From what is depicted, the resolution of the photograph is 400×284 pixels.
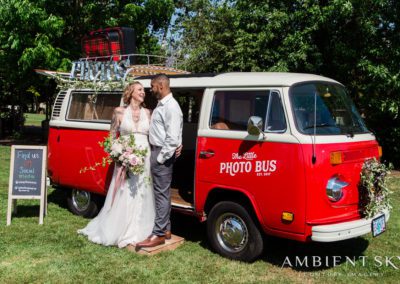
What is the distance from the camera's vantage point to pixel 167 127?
5.34m

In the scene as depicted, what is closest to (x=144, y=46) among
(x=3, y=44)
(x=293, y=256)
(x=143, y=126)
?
(x=3, y=44)

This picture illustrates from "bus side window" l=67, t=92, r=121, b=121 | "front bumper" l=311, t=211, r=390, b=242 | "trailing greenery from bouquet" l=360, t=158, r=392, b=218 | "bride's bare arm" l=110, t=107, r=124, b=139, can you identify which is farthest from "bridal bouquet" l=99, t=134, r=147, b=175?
"trailing greenery from bouquet" l=360, t=158, r=392, b=218

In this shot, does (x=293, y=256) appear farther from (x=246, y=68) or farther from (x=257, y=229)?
(x=246, y=68)

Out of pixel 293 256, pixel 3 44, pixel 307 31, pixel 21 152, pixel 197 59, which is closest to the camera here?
pixel 293 256

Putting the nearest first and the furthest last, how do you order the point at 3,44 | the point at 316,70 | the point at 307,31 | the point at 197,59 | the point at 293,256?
the point at 293,256
the point at 307,31
the point at 316,70
the point at 3,44
the point at 197,59

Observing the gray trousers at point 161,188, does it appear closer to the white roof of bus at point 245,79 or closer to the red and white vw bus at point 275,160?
the red and white vw bus at point 275,160

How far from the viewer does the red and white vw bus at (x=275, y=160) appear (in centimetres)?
456

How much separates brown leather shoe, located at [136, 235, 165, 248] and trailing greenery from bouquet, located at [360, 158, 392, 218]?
7.99ft

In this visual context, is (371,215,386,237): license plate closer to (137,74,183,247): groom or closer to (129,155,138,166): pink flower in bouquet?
(137,74,183,247): groom

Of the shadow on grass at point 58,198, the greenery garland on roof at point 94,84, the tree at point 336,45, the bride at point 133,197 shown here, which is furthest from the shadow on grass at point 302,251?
the tree at point 336,45

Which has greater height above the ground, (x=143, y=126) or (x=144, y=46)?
(x=144, y=46)

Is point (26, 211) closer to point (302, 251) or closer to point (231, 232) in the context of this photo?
point (231, 232)

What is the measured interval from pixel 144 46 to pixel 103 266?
12.1m

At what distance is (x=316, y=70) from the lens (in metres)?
12.7
